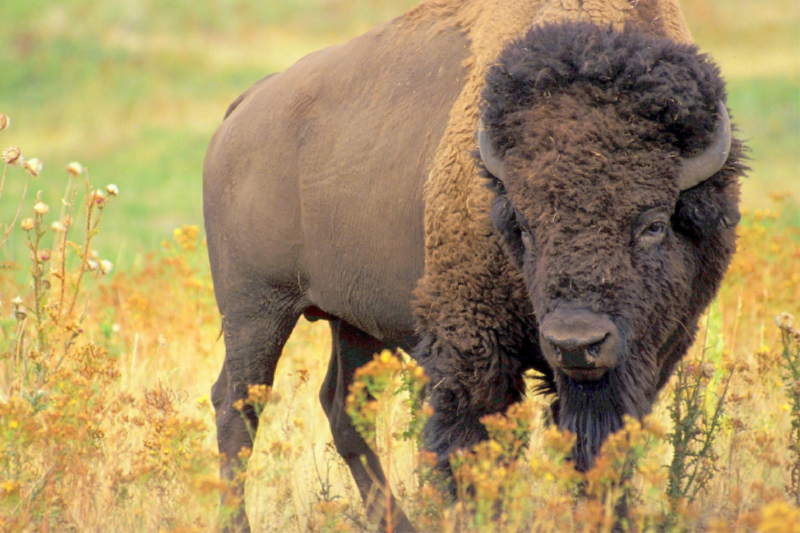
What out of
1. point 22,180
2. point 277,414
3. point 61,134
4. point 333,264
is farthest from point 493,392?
point 61,134

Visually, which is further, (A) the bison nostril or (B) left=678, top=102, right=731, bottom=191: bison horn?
(B) left=678, top=102, right=731, bottom=191: bison horn

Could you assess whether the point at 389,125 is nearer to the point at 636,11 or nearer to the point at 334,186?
the point at 334,186

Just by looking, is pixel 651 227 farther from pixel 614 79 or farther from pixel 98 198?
pixel 98 198

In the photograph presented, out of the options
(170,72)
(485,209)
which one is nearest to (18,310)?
(485,209)

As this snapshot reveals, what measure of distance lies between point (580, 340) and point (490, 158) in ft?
2.96

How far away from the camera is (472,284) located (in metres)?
3.98

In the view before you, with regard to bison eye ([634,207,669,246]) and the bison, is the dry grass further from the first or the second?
bison eye ([634,207,669,246])

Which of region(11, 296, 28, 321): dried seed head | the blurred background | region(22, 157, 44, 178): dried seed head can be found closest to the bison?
region(22, 157, 44, 178): dried seed head

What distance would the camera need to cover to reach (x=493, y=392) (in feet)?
13.0

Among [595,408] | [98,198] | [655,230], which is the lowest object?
[595,408]

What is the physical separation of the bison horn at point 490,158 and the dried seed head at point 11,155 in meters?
2.18

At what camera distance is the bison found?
3439 millimetres

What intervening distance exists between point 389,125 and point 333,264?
78 cm

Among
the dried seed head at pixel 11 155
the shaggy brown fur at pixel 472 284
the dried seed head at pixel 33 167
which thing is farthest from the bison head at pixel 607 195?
the dried seed head at pixel 11 155
